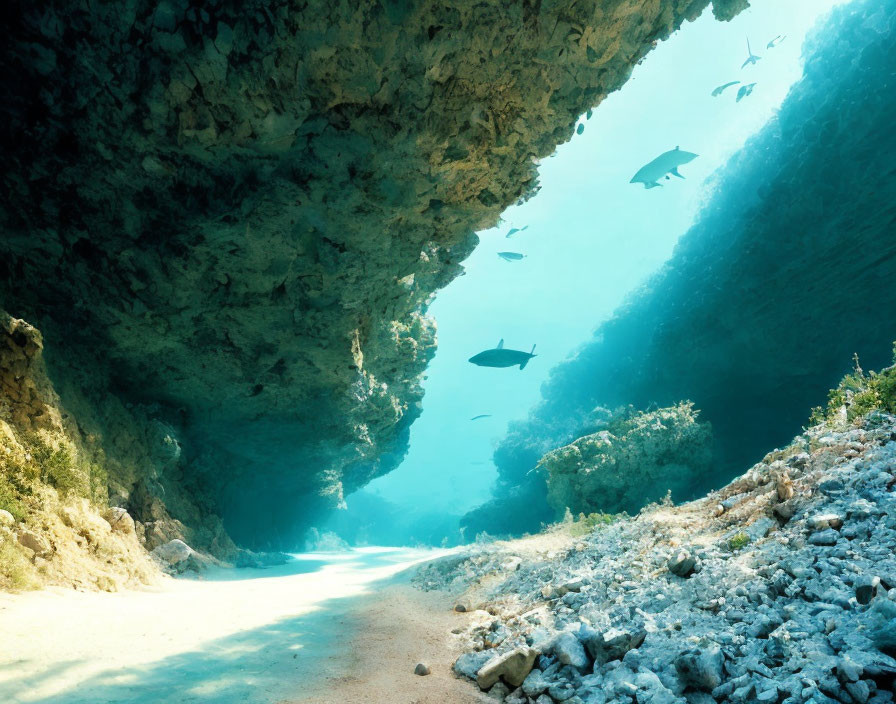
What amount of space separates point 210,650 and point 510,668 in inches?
102

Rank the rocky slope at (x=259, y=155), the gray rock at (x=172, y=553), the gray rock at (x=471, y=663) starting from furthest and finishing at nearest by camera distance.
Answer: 1. the gray rock at (x=172, y=553)
2. the rocky slope at (x=259, y=155)
3. the gray rock at (x=471, y=663)

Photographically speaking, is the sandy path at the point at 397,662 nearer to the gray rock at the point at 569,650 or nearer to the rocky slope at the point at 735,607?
the rocky slope at the point at 735,607

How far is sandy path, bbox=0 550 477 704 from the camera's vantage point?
2.58 metres

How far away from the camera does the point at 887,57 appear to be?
1375 centimetres

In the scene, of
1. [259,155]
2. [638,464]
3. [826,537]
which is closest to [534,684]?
[826,537]

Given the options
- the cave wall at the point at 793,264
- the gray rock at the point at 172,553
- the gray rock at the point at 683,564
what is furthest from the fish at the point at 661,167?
the gray rock at the point at 172,553

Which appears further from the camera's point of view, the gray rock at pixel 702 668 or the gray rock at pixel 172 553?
the gray rock at pixel 172 553

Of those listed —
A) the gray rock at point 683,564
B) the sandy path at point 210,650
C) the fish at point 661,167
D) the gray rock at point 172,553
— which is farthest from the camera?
the fish at point 661,167

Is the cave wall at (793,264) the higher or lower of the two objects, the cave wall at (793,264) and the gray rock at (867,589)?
the higher

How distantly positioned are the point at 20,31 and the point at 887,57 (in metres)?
22.8

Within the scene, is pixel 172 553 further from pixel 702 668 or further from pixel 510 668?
pixel 702 668

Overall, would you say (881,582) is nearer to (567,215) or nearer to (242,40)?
(242,40)

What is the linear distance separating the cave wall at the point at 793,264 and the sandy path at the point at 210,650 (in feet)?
57.6

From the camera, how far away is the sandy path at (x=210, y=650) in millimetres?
2580
